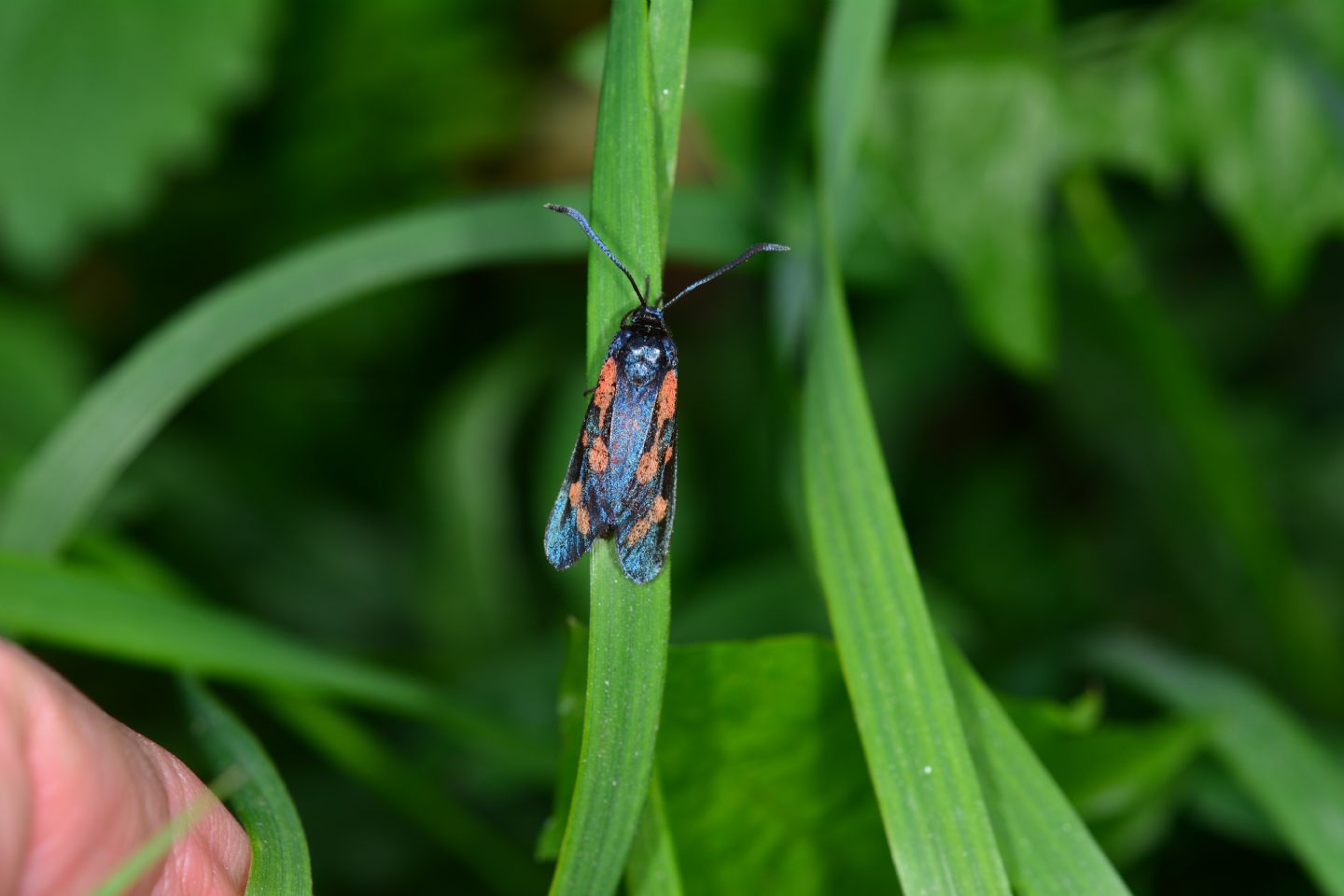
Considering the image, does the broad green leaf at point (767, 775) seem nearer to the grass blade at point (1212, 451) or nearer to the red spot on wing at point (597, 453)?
the red spot on wing at point (597, 453)

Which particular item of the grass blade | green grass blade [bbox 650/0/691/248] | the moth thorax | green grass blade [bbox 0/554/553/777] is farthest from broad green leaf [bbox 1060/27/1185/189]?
green grass blade [bbox 0/554/553/777]

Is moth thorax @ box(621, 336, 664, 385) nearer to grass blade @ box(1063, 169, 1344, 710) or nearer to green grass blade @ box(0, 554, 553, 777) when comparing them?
green grass blade @ box(0, 554, 553, 777)

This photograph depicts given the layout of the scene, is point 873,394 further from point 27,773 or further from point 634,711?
point 27,773

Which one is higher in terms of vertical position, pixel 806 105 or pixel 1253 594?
pixel 806 105

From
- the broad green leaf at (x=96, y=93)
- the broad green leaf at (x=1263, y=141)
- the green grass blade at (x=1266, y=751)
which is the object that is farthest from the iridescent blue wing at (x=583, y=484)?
the broad green leaf at (x=96, y=93)

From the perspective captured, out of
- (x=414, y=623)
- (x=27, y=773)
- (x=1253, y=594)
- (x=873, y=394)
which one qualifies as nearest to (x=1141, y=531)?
(x=1253, y=594)

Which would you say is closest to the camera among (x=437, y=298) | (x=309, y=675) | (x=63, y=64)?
(x=309, y=675)
